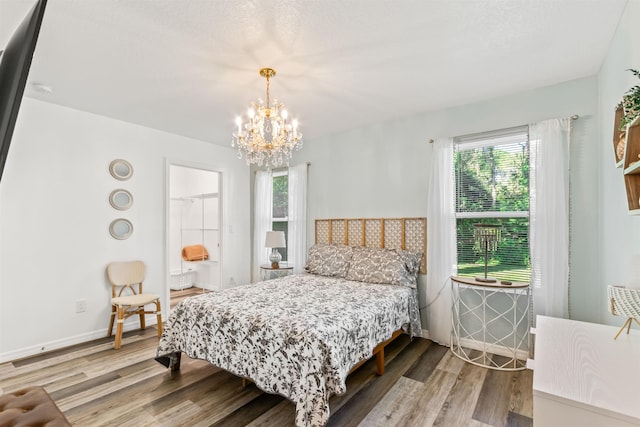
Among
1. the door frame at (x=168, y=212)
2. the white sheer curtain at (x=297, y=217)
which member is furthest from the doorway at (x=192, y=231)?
the white sheer curtain at (x=297, y=217)

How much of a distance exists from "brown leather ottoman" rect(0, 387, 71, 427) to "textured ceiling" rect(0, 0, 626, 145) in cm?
213

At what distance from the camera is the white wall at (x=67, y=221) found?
302 centimetres

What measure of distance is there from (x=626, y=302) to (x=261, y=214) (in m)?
4.41

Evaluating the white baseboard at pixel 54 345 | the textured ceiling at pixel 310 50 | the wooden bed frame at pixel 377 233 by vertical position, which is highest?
the textured ceiling at pixel 310 50

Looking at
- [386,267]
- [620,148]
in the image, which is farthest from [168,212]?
[620,148]

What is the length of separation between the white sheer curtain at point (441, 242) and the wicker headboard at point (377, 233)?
0.49 ft

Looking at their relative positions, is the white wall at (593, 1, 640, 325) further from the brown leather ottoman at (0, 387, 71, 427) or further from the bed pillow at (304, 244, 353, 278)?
the brown leather ottoman at (0, 387, 71, 427)

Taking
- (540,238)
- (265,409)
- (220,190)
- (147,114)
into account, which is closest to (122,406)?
(265,409)

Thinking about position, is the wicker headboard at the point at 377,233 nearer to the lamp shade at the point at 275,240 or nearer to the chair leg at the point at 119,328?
the lamp shade at the point at 275,240

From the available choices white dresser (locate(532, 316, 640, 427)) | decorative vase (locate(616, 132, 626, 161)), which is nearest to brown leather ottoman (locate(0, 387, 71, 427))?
white dresser (locate(532, 316, 640, 427))

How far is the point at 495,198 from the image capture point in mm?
3117

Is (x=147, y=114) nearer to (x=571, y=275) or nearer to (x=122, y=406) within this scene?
(x=122, y=406)

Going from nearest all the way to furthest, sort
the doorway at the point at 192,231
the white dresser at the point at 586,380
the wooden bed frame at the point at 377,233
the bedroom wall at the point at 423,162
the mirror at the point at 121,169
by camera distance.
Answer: the white dresser at the point at 586,380 < the bedroom wall at the point at 423,162 < the wooden bed frame at the point at 377,233 < the mirror at the point at 121,169 < the doorway at the point at 192,231

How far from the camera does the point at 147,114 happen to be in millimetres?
3535
